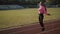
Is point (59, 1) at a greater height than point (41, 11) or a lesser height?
lesser

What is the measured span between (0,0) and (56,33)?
35508 mm

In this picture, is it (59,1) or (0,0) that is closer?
(0,0)

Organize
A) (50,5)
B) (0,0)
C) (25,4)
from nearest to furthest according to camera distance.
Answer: (0,0) → (25,4) → (50,5)

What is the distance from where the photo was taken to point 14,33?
1183 cm

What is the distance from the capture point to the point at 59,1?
5891cm

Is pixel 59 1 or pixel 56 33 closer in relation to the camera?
pixel 56 33

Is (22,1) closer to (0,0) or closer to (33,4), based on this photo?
(33,4)

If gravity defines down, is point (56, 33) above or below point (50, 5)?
above

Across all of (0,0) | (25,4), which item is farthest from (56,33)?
(25,4)

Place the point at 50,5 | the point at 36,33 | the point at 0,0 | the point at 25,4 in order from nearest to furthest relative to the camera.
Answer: the point at 36,33 < the point at 0,0 < the point at 25,4 < the point at 50,5

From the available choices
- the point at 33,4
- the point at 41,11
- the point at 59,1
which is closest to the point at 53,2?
the point at 59,1

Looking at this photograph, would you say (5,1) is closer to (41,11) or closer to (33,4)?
(33,4)

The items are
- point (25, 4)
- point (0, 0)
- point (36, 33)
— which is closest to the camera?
point (36, 33)

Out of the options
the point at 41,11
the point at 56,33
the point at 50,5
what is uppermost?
the point at 41,11
